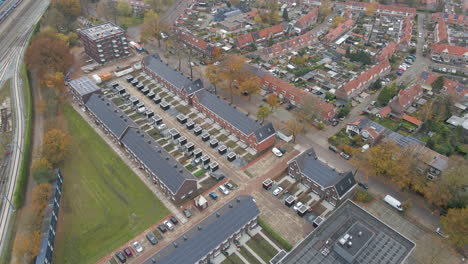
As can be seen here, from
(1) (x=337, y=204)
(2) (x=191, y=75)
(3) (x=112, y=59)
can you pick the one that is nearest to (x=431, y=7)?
(2) (x=191, y=75)

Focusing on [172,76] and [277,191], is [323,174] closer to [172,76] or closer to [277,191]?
[277,191]

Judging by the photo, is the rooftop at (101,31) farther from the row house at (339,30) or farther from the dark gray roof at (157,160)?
the row house at (339,30)

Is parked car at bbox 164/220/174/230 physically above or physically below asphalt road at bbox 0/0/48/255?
below

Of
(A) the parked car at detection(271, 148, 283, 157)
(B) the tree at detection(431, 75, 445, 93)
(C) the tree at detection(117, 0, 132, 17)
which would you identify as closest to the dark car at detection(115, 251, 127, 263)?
(A) the parked car at detection(271, 148, 283, 157)

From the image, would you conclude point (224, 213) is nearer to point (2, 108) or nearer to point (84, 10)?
point (2, 108)

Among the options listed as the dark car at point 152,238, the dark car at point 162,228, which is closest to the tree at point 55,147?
the dark car at point 152,238

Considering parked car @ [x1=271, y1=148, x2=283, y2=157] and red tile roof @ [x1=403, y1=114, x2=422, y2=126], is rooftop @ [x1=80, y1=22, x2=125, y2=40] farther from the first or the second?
red tile roof @ [x1=403, y1=114, x2=422, y2=126]
